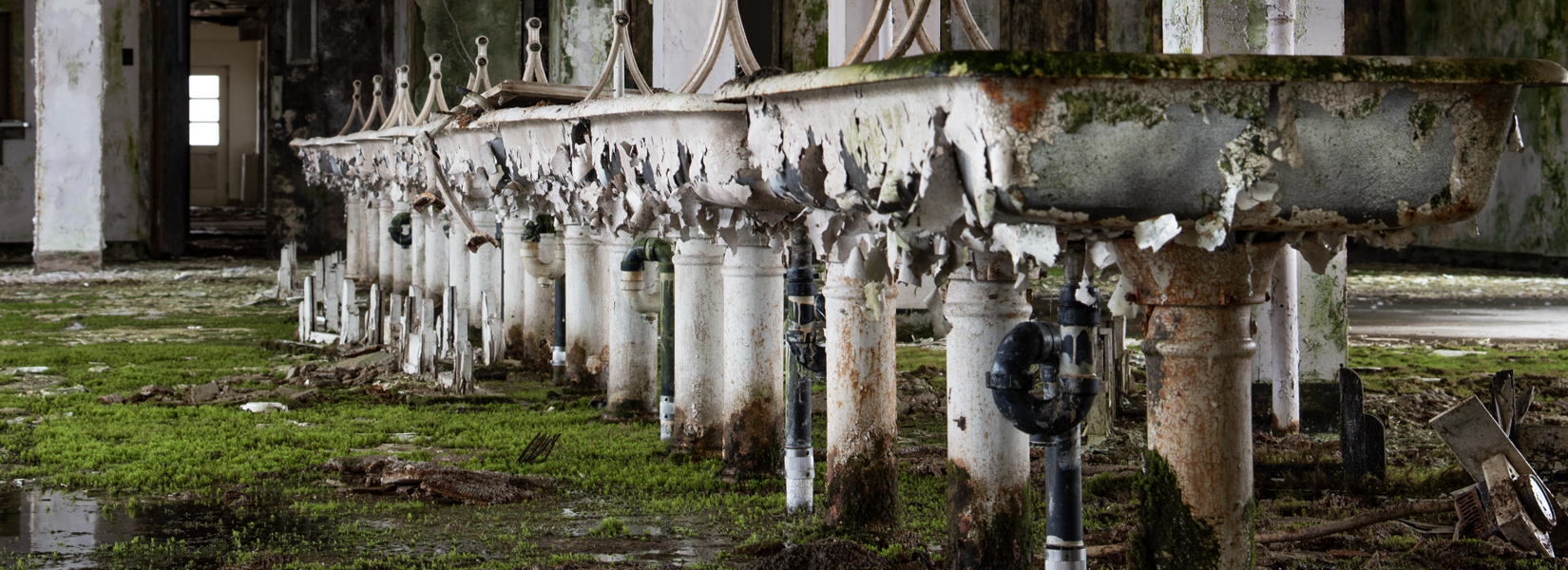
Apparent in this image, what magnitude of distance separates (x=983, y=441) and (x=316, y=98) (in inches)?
753

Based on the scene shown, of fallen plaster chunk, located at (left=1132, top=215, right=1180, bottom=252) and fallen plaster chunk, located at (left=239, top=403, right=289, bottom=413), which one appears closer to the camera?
fallen plaster chunk, located at (left=1132, top=215, right=1180, bottom=252)

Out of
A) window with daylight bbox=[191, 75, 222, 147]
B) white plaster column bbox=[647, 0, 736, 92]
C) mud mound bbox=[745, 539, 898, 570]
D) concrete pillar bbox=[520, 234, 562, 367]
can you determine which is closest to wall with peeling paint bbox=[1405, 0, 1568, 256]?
concrete pillar bbox=[520, 234, 562, 367]

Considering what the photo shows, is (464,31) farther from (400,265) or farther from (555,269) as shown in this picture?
(555,269)

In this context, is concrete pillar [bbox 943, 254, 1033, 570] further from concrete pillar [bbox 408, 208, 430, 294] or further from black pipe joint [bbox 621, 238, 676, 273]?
concrete pillar [bbox 408, 208, 430, 294]

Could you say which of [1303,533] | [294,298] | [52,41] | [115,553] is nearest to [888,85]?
[1303,533]

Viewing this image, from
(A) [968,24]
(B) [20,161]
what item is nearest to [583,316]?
(A) [968,24]

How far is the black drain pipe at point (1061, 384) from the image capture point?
3.24 meters

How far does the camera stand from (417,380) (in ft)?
27.4

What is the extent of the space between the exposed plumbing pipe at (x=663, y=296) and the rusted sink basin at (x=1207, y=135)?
3.59 meters

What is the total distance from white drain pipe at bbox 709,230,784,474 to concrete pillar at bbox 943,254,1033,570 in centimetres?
126

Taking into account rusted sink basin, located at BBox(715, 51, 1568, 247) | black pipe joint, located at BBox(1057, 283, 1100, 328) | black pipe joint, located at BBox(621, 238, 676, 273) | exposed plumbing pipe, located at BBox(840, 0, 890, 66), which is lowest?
black pipe joint, located at BBox(1057, 283, 1100, 328)

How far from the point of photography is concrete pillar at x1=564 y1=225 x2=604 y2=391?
7.67 metres

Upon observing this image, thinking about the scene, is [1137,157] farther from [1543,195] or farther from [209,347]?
[1543,195]

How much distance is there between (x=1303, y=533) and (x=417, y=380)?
Answer: 5.25 metres
